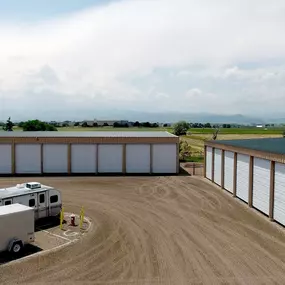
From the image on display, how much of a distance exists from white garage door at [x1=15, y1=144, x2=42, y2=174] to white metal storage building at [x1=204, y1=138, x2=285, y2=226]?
22835 millimetres

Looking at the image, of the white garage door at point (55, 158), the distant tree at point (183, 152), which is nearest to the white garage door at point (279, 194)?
the white garage door at point (55, 158)

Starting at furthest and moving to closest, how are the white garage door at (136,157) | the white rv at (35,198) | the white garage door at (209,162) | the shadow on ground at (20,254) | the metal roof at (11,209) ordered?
the white garage door at (136,157) < the white garage door at (209,162) < the white rv at (35,198) < the metal roof at (11,209) < the shadow on ground at (20,254)

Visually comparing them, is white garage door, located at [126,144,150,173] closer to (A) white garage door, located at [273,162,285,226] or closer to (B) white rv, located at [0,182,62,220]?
(B) white rv, located at [0,182,62,220]

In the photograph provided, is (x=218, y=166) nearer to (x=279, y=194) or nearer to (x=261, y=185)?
(x=261, y=185)

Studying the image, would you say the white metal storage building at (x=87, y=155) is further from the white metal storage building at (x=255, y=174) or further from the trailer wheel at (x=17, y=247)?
the trailer wheel at (x=17, y=247)

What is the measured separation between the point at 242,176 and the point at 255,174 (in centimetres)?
324

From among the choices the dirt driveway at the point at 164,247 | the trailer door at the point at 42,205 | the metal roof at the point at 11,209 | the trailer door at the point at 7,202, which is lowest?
the dirt driveway at the point at 164,247

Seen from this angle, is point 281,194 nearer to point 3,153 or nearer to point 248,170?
point 248,170

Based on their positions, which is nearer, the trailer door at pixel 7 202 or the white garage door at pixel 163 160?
the trailer door at pixel 7 202

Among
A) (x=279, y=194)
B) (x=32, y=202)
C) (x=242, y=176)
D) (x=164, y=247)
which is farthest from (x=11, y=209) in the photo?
(x=242, y=176)

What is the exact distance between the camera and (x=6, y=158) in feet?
164

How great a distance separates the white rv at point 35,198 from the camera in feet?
78.8

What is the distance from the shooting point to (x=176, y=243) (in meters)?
22.2

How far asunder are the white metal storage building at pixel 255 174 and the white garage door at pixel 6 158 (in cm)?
2619
